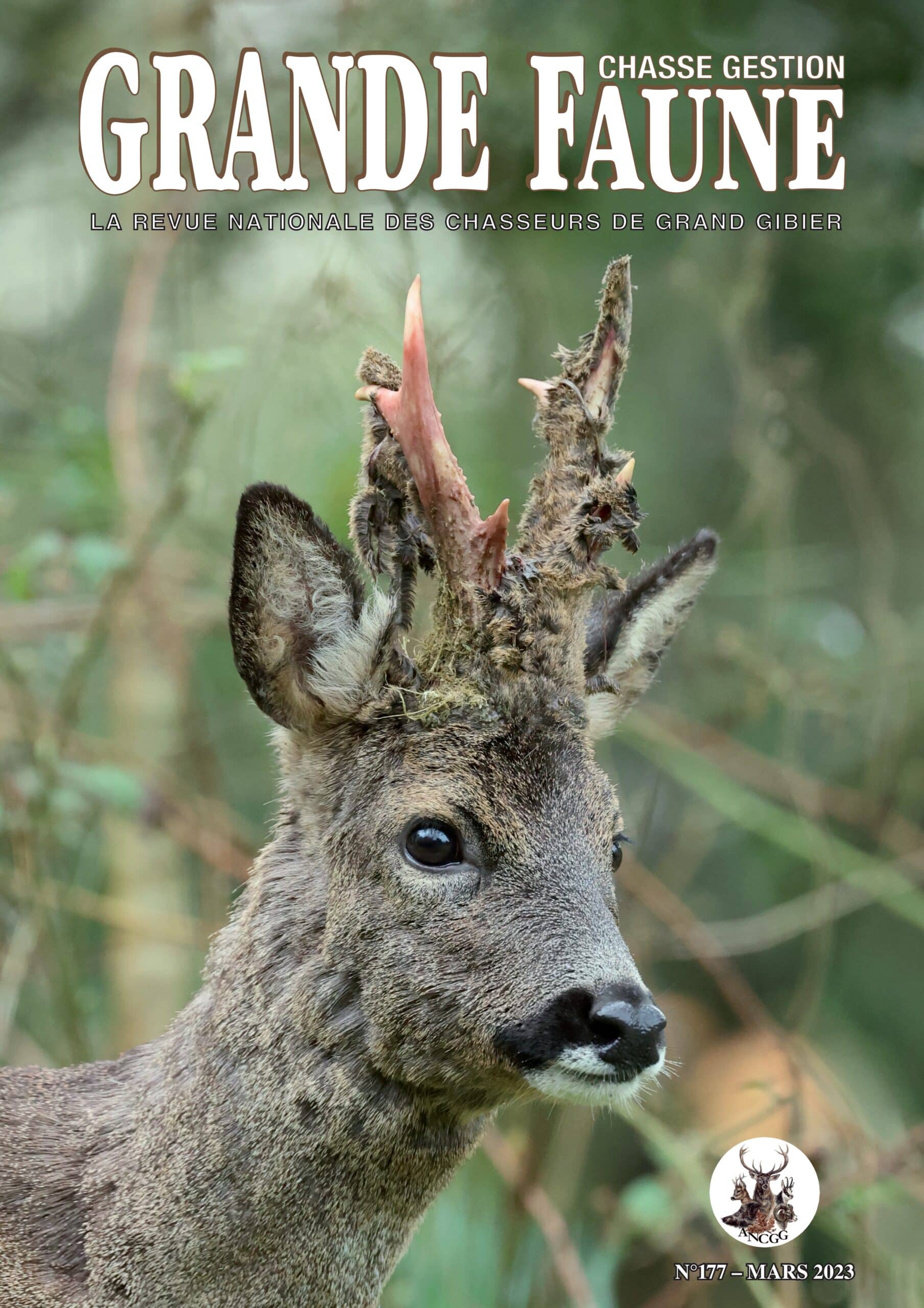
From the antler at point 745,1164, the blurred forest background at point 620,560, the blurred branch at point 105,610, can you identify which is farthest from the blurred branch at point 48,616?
the antler at point 745,1164

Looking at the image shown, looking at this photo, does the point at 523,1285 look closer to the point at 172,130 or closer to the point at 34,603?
the point at 34,603

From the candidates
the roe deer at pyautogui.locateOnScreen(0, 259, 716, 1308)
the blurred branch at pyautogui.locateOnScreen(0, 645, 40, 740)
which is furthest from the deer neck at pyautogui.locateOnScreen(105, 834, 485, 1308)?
the blurred branch at pyautogui.locateOnScreen(0, 645, 40, 740)

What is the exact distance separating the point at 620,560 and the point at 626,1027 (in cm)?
537

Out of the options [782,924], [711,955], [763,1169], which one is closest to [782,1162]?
[763,1169]

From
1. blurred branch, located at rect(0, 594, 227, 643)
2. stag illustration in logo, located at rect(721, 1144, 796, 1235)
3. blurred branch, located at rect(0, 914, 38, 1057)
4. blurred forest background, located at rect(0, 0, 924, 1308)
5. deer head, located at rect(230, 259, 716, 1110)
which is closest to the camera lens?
deer head, located at rect(230, 259, 716, 1110)

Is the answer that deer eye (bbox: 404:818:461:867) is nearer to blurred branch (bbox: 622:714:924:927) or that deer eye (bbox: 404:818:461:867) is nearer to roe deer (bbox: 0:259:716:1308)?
roe deer (bbox: 0:259:716:1308)

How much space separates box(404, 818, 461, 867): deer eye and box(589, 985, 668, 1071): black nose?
45 cm

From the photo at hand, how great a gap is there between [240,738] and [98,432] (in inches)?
84.1

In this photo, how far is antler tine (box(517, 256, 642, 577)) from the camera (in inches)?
121

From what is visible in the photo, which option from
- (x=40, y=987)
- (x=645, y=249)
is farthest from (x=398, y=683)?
(x=645, y=249)

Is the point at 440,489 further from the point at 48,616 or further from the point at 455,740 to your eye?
the point at 48,616

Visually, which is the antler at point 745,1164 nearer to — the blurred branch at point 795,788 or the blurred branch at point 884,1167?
the blurred branch at point 884,1167

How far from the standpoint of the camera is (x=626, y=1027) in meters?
2.66

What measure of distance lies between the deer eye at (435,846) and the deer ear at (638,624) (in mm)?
590
